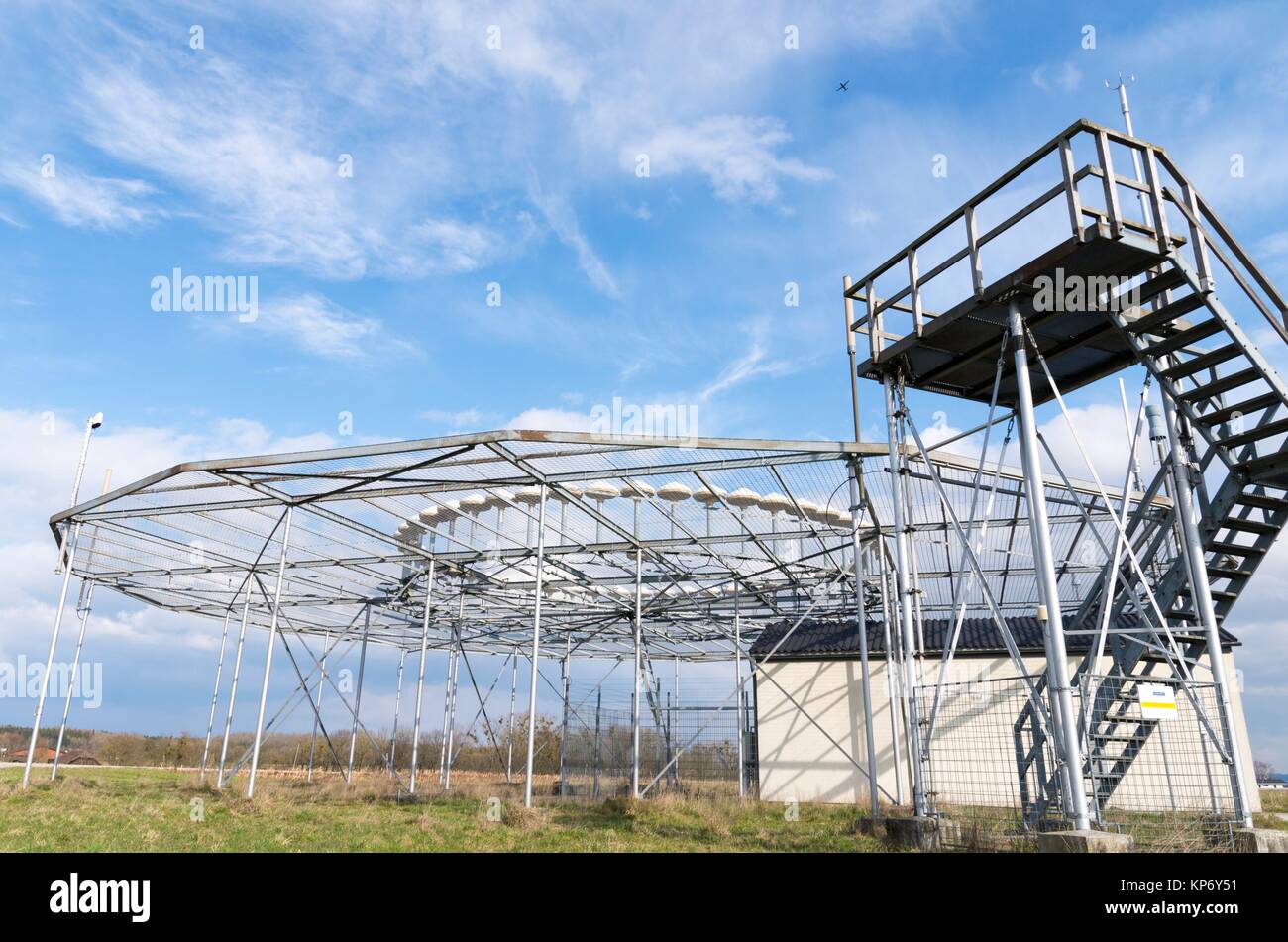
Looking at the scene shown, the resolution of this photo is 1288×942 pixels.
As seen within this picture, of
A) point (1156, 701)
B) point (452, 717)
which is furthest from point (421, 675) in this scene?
point (1156, 701)

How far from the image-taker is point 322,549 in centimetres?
2055

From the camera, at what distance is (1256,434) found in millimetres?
9594

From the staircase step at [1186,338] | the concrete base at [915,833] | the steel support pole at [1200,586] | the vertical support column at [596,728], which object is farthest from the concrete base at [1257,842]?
the vertical support column at [596,728]

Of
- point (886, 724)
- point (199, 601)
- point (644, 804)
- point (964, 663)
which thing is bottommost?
point (644, 804)

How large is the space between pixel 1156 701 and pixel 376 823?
1190 centimetres

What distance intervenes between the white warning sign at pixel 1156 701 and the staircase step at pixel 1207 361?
378cm

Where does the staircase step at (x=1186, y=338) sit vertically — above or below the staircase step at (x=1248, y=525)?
above

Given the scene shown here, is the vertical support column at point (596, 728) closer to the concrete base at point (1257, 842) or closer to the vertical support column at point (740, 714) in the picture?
the vertical support column at point (740, 714)

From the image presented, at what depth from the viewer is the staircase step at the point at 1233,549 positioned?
1039 cm

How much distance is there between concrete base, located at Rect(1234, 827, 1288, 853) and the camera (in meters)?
8.42
